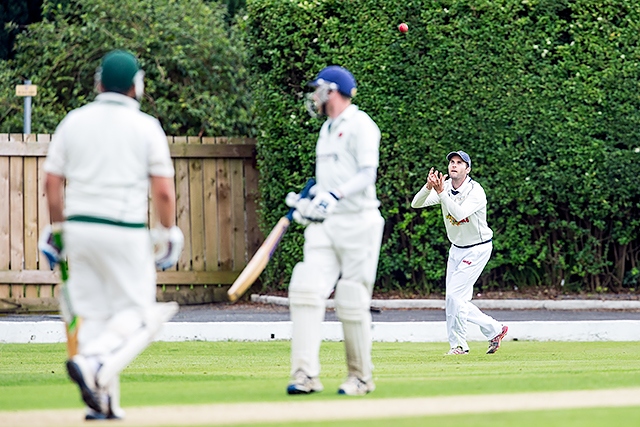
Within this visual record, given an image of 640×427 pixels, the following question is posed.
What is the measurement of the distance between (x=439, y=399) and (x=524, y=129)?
31.3ft

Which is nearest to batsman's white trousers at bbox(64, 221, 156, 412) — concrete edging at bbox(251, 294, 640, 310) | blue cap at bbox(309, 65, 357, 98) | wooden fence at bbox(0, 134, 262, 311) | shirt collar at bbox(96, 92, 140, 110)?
shirt collar at bbox(96, 92, 140, 110)

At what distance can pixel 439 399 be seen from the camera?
664cm

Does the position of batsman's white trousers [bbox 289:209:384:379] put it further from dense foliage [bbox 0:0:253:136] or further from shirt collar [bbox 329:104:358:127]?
dense foliage [bbox 0:0:253:136]

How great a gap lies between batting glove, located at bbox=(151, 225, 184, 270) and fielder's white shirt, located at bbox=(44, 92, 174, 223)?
156 mm

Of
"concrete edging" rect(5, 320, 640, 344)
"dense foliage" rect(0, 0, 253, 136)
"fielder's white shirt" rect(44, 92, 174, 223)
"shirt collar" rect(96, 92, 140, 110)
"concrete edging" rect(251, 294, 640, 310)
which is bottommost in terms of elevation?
"concrete edging" rect(5, 320, 640, 344)

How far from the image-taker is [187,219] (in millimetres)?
16938

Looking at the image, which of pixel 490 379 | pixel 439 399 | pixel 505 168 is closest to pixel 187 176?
pixel 505 168

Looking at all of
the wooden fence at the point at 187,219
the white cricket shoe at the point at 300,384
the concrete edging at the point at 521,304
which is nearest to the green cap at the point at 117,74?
the white cricket shoe at the point at 300,384

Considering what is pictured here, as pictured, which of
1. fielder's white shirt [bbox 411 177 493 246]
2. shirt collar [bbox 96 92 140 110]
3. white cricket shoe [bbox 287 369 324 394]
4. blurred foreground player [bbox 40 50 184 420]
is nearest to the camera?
blurred foreground player [bbox 40 50 184 420]

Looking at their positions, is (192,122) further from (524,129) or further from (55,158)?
(55,158)

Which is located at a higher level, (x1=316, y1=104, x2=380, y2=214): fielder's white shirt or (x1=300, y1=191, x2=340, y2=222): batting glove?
(x1=316, y1=104, x2=380, y2=214): fielder's white shirt

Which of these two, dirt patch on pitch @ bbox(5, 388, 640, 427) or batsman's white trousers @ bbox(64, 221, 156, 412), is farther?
batsman's white trousers @ bbox(64, 221, 156, 412)

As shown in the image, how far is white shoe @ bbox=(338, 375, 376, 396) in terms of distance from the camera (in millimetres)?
7016

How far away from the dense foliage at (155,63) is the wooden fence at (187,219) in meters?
2.22
